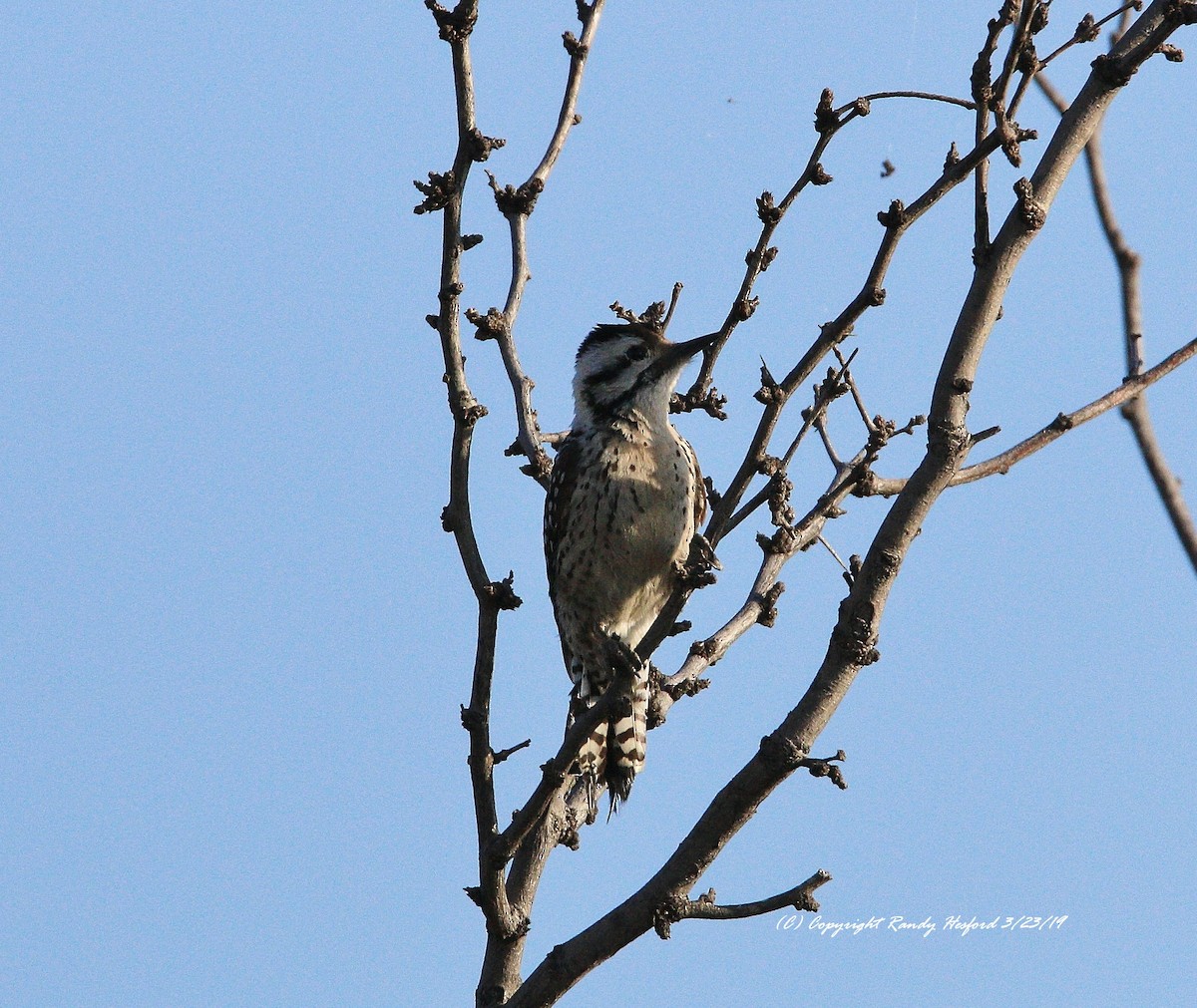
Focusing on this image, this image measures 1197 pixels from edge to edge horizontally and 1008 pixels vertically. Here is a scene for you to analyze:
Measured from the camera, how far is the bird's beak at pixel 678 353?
632 centimetres

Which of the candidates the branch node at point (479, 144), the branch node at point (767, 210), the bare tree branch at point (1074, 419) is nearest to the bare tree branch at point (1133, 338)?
the bare tree branch at point (1074, 419)

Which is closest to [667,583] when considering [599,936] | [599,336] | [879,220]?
[599,336]

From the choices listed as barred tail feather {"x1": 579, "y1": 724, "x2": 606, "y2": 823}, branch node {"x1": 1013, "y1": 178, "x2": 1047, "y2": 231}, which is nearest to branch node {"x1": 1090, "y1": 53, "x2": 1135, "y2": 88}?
branch node {"x1": 1013, "y1": 178, "x2": 1047, "y2": 231}

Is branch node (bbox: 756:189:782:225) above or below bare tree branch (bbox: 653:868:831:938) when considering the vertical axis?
above

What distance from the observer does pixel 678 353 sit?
250 inches

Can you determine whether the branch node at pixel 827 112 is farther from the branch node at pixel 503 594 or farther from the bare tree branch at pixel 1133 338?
the branch node at pixel 503 594

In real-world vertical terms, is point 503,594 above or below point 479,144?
below

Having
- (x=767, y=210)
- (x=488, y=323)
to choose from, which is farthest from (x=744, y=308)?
(x=488, y=323)

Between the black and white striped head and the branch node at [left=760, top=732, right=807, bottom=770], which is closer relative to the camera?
the branch node at [left=760, top=732, right=807, bottom=770]

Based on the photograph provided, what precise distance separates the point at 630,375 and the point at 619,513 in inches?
29.1

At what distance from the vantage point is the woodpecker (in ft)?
20.4

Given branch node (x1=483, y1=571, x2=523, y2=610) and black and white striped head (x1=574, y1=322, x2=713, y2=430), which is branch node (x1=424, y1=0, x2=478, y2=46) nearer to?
branch node (x1=483, y1=571, x2=523, y2=610)

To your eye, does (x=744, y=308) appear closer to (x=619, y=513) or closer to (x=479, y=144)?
(x=479, y=144)

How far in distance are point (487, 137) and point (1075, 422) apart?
6.75ft
